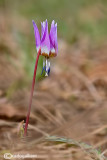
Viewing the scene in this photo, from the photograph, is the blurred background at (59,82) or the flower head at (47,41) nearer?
the flower head at (47,41)

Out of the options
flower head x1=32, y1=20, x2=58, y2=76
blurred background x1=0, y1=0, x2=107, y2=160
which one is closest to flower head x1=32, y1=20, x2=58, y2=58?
flower head x1=32, y1=20, x2=58, y2=76

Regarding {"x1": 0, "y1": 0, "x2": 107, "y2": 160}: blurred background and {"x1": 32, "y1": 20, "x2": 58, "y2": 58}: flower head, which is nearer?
{"x1": 32, "y1": 20, "x2": 58, "y2": 58}: flower head

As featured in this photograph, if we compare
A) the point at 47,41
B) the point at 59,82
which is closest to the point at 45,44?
the point at 47,41

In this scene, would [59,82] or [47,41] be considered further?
[59,82]

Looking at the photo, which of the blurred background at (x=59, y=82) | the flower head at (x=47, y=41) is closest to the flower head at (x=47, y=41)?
the flower head at (x=47, y=41)

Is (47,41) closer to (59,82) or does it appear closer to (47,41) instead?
(47,41)

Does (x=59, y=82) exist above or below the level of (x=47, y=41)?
above

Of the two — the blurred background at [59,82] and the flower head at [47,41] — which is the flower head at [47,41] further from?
the blurred background at [59,82]

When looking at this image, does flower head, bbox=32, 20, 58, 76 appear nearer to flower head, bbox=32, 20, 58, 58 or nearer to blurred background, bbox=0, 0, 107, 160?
flower head, bbox=32, 20, 58, 58

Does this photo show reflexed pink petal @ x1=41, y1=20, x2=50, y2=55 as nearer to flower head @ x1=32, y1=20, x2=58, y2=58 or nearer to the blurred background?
flower head @ x1=32, y1=20, x2=58, y2=58
